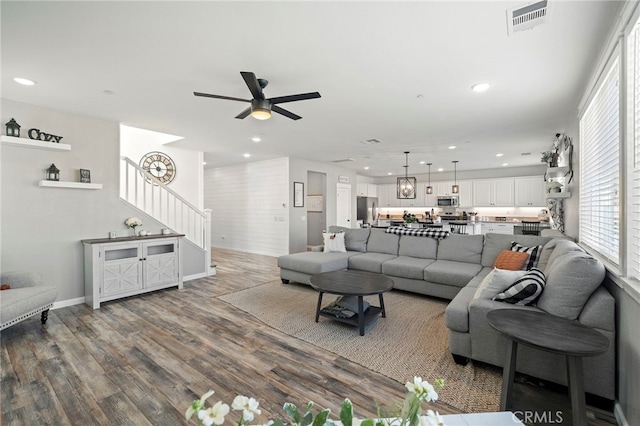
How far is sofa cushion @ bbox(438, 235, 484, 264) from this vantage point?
453 centimetres

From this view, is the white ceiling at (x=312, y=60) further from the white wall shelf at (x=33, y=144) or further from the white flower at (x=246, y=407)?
the white flower at (x=246, y=407)

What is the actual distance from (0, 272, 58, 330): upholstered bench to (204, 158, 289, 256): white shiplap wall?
4.83 metres

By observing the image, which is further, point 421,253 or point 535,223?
point 535,223

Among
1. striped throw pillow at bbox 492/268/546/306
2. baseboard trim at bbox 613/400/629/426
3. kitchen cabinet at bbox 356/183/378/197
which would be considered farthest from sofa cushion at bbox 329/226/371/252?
kitchen cabinet at bbox 356/183/378/197

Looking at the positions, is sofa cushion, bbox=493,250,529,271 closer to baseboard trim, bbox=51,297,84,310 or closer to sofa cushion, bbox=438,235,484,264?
sofa cushion, bbox=438,235,484,264

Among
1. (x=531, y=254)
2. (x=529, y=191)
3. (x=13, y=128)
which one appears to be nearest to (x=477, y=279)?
(x=531, y=254)

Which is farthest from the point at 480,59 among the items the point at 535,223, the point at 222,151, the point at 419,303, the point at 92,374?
the point at 535,223

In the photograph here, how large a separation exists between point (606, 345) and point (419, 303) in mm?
2518

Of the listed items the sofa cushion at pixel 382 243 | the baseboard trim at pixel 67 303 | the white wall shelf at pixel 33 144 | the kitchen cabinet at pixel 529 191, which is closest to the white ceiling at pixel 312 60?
the white wall shelf at pixel 33 144

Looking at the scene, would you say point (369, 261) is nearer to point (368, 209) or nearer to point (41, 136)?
point (41, 136)

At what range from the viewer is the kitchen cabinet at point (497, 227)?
9.02 meters

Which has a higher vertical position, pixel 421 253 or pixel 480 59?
pixel 480 59

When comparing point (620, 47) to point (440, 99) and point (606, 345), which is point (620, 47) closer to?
point (440, 99)

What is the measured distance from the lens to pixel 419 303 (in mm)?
4082
